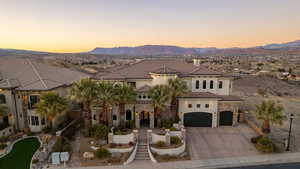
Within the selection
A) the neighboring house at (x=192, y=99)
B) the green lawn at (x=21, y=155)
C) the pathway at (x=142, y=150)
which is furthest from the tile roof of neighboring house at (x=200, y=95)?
the green lawn at (x=21, y=155)

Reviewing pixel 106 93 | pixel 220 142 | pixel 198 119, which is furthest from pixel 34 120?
pixel 220 142

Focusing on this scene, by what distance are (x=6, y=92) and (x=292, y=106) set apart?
52.8 metres

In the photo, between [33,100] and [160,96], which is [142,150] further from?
[33,100]

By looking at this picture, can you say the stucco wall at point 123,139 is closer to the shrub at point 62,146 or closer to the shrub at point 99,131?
the shrub at point 99,131

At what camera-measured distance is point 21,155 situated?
57.4 ft

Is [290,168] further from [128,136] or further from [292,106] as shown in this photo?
[292,106]

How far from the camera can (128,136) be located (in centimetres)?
1897

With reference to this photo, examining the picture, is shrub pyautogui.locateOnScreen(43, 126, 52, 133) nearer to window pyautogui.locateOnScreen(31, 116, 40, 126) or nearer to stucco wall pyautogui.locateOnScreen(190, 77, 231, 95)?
window pyautogui.locateOnScreen(31, 116, 40, 126)

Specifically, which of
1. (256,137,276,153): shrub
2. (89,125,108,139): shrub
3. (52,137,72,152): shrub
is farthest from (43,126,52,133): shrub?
(256,137,276,153): shrub

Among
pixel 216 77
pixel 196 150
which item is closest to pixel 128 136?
pixel 196 150

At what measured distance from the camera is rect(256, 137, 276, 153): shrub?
18047 mm

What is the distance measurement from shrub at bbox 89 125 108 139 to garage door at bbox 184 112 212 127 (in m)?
11.9

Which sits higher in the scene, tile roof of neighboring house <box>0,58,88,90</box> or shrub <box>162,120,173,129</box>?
tile roof of neighboring house <box>0,58,88,90</box>

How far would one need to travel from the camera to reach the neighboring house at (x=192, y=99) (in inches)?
928
